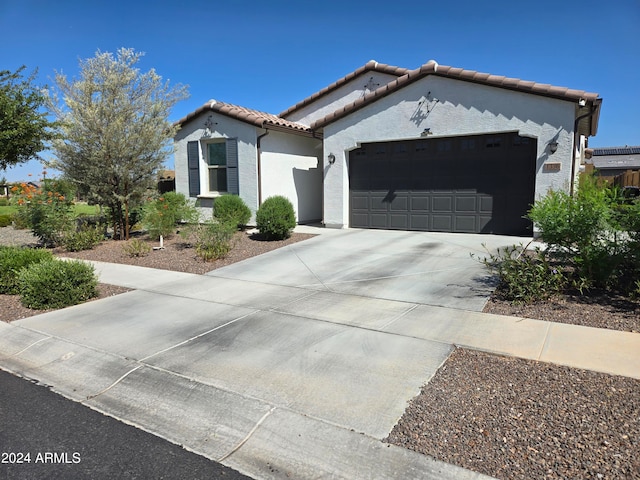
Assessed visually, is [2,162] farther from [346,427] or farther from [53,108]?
[346,427]

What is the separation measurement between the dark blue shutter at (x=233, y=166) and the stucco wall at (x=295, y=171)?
1.01 meters

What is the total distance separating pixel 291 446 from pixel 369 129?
457 inches

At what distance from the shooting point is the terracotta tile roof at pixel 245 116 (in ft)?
46.7

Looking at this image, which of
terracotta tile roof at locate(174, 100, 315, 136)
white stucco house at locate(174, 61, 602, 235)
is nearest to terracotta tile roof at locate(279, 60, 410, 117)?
white stucco house at locate(174, 61, 602, 235)

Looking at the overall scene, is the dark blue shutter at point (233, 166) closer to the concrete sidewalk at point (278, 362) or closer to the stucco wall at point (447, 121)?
the stucco wall at point (447, 121)

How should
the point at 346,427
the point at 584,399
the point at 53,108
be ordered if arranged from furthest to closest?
the point at 53,108, the point at 584,399, the point at 346,427

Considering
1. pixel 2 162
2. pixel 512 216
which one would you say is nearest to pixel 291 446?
pixel 2 162

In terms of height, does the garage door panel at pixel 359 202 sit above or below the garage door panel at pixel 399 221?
above

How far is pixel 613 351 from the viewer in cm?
438

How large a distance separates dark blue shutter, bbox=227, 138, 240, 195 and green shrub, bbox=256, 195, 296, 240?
129 inches

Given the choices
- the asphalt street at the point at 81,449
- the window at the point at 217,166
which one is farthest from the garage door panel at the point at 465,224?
the asphalt street at the point at 81,449

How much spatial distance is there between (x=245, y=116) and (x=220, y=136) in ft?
4.99

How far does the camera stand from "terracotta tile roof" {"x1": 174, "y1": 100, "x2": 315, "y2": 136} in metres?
14.2

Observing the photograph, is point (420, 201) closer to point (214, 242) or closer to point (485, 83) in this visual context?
point (485, 83)
